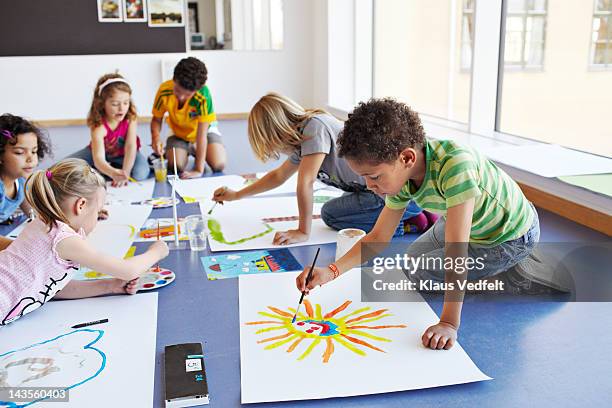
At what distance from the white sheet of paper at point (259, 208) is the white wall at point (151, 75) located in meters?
3.04

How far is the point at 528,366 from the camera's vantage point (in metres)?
1.28

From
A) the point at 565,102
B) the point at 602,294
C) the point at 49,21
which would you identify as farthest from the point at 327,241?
the point at 49,21

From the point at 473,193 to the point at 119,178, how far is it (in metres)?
2.10

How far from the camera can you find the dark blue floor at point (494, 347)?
45.5 inches

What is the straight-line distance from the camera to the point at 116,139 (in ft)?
10.1

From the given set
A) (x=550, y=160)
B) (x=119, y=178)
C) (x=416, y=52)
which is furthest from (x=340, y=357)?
(x=416, y=52)

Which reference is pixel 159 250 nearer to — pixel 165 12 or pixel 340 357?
pixel 340 357

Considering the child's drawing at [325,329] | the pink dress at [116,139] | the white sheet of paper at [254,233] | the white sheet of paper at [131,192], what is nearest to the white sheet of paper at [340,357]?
the child's drawing at [325,329]

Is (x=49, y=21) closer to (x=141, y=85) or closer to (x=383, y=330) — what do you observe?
(x=141, y=85)

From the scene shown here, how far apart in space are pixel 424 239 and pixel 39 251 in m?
1.11

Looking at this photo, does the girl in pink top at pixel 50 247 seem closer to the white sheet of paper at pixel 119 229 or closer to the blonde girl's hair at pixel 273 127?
the white sheet of paper at pixel 119 229

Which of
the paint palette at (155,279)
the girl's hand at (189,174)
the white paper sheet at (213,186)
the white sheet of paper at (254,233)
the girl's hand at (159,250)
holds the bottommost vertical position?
the paint palette at (155,279)

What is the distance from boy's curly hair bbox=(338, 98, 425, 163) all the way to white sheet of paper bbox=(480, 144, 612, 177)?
3.94 ft

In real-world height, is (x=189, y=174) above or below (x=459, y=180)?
below
